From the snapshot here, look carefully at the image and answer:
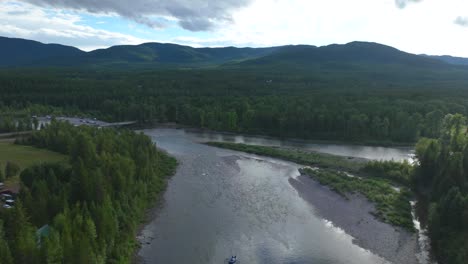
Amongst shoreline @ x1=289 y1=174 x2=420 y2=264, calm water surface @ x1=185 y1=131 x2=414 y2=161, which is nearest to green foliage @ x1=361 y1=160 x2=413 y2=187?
shoreline @ x1=289 y1=174 x2=420 y2=264

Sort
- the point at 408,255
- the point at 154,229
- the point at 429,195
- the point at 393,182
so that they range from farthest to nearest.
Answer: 1. the point at 393,182
2. the point at 429,195
3. the point at 154,229
4. the point at 408,255

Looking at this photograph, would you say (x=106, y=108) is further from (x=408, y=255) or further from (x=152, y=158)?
(x=408, y=255)

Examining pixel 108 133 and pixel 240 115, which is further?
pixel 240 115

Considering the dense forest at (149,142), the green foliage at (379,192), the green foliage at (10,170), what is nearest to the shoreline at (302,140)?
the dense forest at (149,142)

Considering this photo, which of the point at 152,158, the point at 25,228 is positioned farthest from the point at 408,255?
the point at 152,158

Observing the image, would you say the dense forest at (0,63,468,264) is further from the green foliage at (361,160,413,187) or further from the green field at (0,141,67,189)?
the green field at (0,141,67,189)

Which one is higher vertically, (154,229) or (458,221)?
(458,221)

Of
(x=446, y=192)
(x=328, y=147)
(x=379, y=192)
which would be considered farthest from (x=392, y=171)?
(x=328, y=147)
